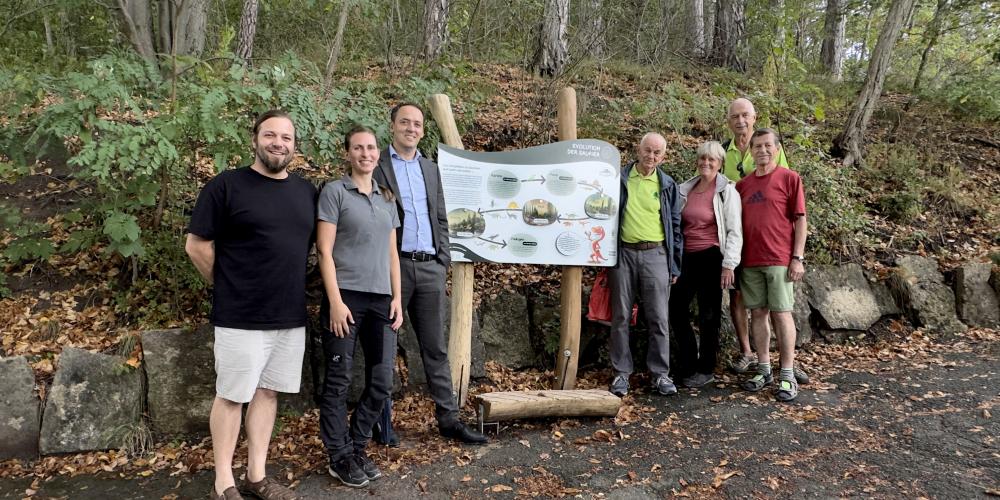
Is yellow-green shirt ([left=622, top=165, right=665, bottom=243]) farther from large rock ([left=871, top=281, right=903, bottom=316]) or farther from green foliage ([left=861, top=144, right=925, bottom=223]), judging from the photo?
green foliage ([left=861, top=144, right=925, bottom=223])

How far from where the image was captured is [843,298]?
21.8ft

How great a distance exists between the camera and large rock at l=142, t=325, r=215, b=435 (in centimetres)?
430

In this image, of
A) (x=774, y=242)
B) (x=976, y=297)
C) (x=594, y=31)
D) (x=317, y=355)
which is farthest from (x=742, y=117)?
(x=317, y=355)

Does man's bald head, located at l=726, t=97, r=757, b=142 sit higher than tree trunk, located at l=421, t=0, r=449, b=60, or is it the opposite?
tree trunk, located at l=421, t=0, r=449, b=60

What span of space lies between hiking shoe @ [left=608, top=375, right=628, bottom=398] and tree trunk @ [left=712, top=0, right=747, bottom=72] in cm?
932

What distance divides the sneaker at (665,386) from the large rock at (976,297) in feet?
13.8

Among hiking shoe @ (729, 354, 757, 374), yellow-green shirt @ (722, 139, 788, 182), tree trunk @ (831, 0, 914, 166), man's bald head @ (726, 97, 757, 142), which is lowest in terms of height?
hiking shoe @ (729, 354, 757, 374)

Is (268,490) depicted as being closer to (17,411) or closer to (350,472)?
(350,472)

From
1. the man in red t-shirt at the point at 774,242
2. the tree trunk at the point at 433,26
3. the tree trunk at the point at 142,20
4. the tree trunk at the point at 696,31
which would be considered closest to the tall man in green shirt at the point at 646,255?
the man in red t-shirt at the point at 774,242

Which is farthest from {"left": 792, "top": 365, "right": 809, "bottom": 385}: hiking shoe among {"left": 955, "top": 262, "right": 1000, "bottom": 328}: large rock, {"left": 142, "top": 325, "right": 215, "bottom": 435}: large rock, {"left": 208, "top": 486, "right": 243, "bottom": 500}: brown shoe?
{"left": 142, "top": 325, "right": 215, "bottom": 435}: large rock

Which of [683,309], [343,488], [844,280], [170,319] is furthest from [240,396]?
[844,280]

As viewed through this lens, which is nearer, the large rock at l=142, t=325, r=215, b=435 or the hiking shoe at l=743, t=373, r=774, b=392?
the large rock at l=142, t=325, r=215, b=435

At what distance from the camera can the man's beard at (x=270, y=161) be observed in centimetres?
329

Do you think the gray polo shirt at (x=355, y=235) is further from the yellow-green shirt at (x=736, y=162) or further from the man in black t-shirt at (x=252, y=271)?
the yellow-green shirt at (x=736, y=162)
